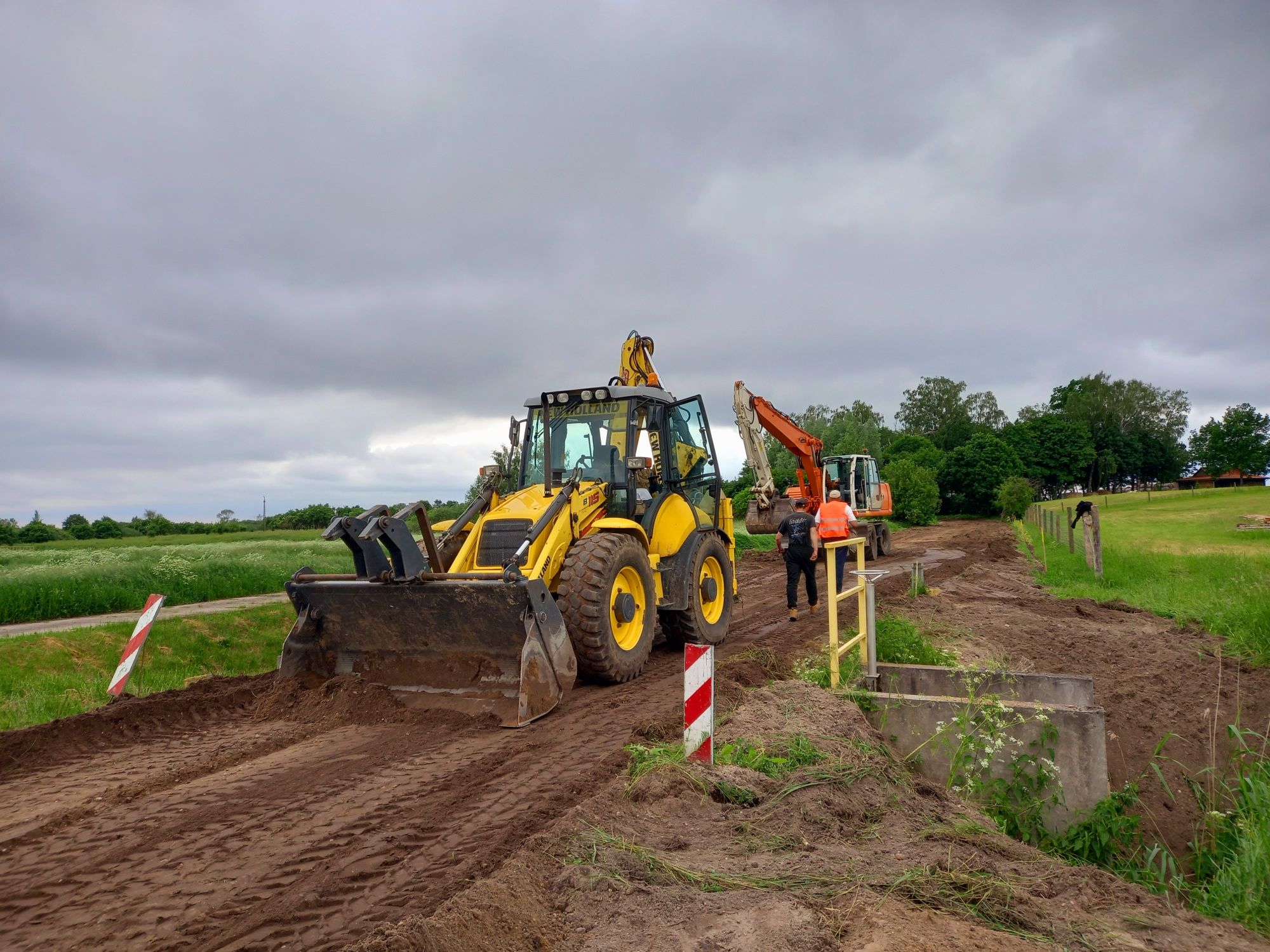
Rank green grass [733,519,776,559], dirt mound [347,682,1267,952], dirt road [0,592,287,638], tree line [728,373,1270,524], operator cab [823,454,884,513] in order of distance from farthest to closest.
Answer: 1. tree line [728,373,1270,524]
2. green grass [733,519,776,559]
3. operator cab [823,454,884,513]
4. dirt road [0,592,287,638]
5. dirt mound [347,682,1267,952]

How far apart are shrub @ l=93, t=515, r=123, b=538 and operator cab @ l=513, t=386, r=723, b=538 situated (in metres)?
37.2

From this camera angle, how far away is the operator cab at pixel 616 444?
335 inches

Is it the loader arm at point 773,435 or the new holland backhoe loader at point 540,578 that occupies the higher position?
the loader arm at point 773,435

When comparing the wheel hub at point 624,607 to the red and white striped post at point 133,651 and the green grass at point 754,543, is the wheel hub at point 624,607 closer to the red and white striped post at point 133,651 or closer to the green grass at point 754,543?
the red and white striped post at point 133,651

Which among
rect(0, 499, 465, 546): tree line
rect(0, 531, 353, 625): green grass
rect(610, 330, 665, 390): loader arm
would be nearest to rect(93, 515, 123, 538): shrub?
rect(0, 499, 465, 546): tree line

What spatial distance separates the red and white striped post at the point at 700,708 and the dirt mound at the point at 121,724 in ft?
13.3

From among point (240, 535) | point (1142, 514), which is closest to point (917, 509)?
point (1142, 514)

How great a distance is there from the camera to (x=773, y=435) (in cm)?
2020

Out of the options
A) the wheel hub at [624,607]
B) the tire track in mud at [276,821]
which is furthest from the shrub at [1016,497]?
the tire track in mud at [276,821]

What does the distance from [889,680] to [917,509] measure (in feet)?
118

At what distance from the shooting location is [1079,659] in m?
9.49

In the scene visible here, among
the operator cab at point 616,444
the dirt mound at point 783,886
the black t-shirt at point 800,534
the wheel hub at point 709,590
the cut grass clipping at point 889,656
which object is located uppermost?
the operator cab at point 616,444

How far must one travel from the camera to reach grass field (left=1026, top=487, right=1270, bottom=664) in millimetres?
10242

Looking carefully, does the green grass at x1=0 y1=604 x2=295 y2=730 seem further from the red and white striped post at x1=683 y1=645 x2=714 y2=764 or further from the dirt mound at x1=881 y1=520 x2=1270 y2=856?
the dirt mound at x1=881 y1=520 x2=1270 y2=856
